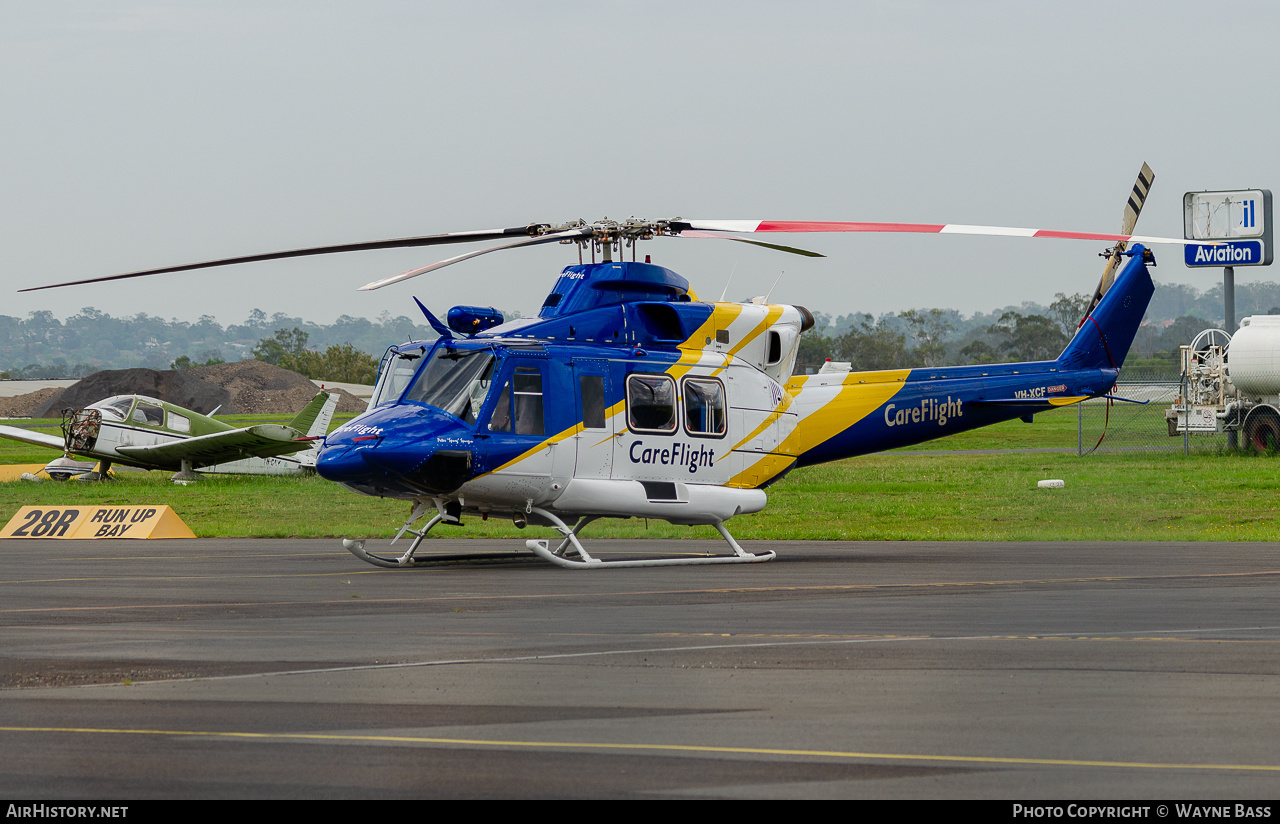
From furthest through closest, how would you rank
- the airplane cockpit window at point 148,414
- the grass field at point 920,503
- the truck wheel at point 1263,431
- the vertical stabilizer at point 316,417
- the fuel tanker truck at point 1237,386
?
1. the truck wheel at point 1263,431
2. the fuel tanker truck at point 1237,386
3. the vertical stabilizer at point 316,417
4. the airplane cockpit window at point 148,414
5. the grass field at point 920,503

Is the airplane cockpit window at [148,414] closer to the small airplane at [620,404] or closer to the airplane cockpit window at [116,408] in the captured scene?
the airplane cockpit window at [116,408]

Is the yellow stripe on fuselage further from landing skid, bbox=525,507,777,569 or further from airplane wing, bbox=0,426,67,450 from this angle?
airplane wing, bbox=0,426,67,450

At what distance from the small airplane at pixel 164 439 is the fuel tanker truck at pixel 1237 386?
25.4 meters

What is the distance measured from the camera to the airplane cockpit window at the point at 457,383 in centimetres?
1506

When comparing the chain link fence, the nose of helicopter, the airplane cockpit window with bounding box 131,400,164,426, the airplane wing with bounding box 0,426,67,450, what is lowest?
the chain link fence

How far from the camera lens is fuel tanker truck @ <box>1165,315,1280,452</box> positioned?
3875 centimetres

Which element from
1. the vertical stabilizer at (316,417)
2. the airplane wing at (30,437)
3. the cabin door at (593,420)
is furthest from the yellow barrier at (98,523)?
the airplane wing at (30,437)

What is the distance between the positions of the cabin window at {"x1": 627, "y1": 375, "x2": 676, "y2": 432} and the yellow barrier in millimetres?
9773

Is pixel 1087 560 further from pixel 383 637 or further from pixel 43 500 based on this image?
pixel 43 500

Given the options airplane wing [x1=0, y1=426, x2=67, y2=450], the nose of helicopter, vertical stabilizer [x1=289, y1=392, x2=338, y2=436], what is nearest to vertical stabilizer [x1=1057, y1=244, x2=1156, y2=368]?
the nose of helicopter

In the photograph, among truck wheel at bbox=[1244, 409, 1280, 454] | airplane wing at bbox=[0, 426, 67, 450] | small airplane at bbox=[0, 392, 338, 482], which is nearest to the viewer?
small airplane at bbox=[0, 392, 338, 482]

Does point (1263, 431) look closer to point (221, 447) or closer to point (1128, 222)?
point (1128, 222)
